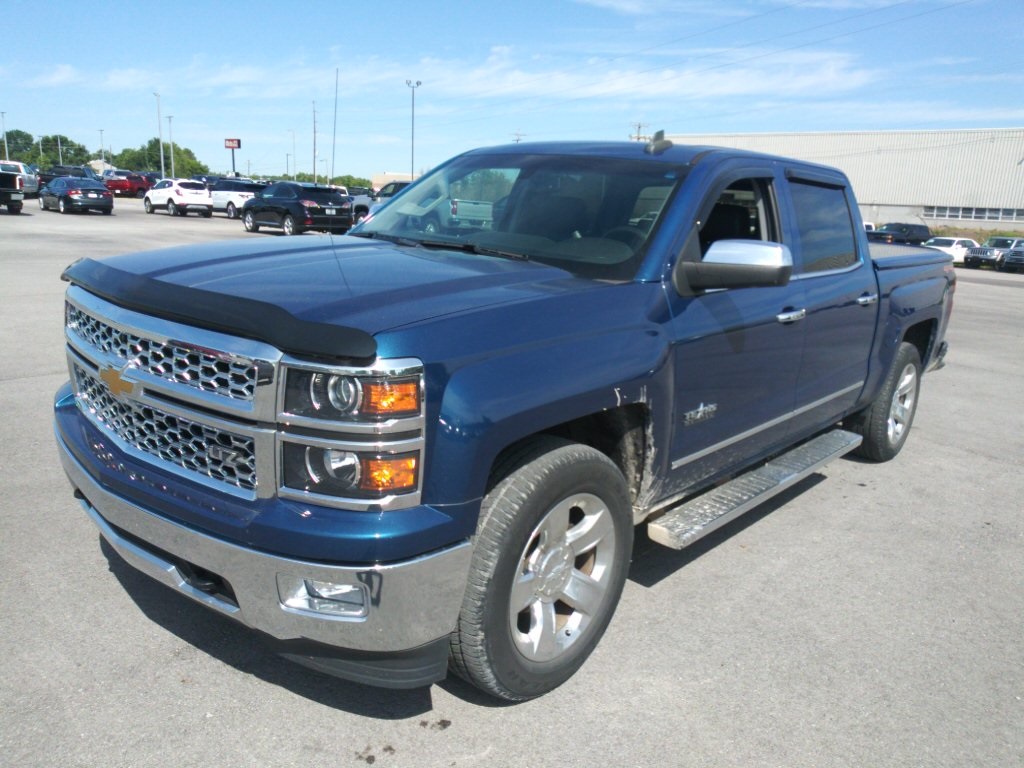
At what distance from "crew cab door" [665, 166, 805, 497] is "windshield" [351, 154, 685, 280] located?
0.84 ft

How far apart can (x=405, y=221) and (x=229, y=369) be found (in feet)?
6.59

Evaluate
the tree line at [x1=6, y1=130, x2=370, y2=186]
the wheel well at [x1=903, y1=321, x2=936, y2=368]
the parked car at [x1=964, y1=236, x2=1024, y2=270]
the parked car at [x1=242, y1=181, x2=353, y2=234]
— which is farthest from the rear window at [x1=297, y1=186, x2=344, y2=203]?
the tree line at [x1=6, y1=130, x2=370, y2=186]

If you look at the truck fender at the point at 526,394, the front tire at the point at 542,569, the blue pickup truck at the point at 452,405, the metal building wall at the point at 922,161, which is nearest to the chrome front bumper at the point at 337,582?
the blue pickup truck at the point at 452,405

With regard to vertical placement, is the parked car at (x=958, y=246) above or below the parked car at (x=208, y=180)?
below

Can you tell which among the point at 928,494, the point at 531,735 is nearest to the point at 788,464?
the point at 928,494

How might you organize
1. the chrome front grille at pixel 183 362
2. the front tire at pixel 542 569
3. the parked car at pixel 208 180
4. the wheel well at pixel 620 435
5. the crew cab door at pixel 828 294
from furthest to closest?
the parked car at pixel 208 180 → the crew cab door at pixel 828 294 → the wheel well at pixel 620 435 → the front tire at pixel 542 569 → the chrome front grille at pixel 183 362

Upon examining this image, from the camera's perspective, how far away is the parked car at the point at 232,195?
35781 millimetres

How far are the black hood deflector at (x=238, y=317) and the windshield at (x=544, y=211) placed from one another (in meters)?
1.33

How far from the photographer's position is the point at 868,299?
4977 mm

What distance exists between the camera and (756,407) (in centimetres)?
395

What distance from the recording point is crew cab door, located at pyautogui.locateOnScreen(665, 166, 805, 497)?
341 centimetres

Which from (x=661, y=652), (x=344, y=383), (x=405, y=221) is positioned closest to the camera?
(x=344, y=383)

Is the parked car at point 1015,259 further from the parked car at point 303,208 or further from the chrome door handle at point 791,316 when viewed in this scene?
the chrome door handle at point 791,316

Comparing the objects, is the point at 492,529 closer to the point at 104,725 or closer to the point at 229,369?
the point at 229,369
